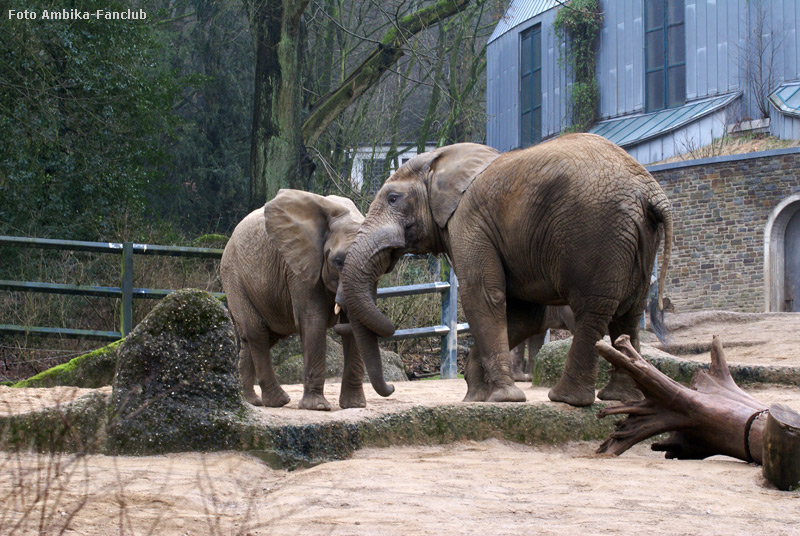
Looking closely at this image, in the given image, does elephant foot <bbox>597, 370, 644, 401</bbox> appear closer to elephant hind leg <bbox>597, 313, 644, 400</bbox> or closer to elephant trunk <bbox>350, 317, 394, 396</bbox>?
elephant hind leg <bbox>597, 313, 644, 400</bbox>

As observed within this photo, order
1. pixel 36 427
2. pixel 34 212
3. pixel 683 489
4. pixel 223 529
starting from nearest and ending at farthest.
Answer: pixel 223 529
pixel 683 489
pixel 36 427
pixel 34 212

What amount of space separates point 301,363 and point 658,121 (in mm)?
21035

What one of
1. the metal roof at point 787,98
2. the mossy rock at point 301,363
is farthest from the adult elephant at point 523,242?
the metal roof at point 787,98

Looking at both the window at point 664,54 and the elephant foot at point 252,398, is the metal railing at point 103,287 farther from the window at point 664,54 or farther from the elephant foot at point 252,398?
the window at point 664,54

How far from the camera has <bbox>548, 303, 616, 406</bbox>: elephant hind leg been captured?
281 inches

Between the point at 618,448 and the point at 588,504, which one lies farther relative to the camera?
the point at 618,448

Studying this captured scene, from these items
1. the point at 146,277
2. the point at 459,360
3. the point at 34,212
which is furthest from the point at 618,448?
the point at 34,212

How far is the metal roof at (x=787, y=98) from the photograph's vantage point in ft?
89.0

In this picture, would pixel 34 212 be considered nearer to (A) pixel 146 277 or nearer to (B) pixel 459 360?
(A) pixel 146 277

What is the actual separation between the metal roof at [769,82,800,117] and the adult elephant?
21278mm

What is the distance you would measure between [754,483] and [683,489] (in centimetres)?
49

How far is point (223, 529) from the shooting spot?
4059 mm

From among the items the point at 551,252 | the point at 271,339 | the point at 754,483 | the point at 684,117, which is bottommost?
the point at 754,483

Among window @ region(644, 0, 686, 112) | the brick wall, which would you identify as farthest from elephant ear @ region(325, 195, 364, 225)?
window @ region(644, 0, 686, 112)
